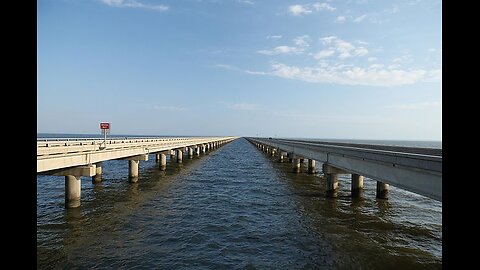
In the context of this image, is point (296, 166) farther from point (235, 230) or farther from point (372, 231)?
point (235, 230)

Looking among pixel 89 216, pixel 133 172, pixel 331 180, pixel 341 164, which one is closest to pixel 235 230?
pixel 89 216

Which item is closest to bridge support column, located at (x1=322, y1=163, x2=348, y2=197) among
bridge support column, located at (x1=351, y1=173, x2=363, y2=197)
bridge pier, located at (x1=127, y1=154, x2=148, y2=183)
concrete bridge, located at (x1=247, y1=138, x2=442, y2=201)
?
concrete bridge, located at (x1=247, y1=138, x2=442, y2=201)

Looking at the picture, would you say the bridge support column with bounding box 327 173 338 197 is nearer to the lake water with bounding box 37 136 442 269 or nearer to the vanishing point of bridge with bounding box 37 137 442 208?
the vanishing point of bridge with bounding box 37 137 442 208

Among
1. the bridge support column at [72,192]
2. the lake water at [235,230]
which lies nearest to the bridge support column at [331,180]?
the lake water at [235,230]

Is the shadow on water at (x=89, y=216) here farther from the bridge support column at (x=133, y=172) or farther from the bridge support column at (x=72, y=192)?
the bridge support column at (x=133, y=172)

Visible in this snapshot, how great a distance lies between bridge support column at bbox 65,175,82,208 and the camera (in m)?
16.7

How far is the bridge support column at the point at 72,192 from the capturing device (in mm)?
16672

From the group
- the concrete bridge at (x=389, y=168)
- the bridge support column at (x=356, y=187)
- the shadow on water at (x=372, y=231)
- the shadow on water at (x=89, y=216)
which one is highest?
the concrete bridge at (x=389, y=168)

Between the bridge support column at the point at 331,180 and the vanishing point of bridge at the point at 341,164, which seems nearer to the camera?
the vanishing point of bridge at the point at 341,164
